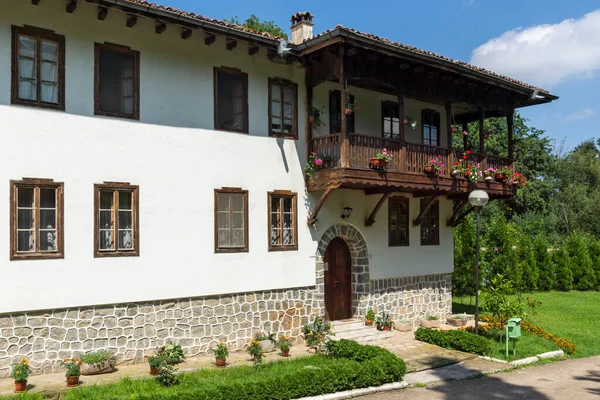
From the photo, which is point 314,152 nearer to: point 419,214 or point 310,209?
point 310,209

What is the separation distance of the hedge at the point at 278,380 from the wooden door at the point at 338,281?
3309mm

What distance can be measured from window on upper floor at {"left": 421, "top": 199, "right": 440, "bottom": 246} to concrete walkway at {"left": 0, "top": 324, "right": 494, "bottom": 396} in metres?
3.38

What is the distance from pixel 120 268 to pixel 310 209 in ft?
17.1

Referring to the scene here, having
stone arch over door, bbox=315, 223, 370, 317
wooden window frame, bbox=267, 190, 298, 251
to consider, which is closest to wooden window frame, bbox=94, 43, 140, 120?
wooden window frame, bbox=267, 190, 298, 251

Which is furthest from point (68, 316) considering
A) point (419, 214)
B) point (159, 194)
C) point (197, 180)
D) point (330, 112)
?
point (419, 214)

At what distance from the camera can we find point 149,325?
A: 38.5 ft

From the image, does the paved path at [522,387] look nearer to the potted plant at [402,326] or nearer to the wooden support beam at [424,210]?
the potted plant at [402,326]

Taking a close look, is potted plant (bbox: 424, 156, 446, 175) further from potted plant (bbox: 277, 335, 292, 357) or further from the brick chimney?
potted plant (bbox: 277, 335, 292, 357)

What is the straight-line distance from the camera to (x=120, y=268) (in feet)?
37.1

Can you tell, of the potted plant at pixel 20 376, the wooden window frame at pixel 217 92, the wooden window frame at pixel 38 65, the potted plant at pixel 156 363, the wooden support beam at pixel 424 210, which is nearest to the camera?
the potted plant at pixel 20 376

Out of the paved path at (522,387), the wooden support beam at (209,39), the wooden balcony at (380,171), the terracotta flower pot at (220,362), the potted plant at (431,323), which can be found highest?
the wooden support beam at (209,39)

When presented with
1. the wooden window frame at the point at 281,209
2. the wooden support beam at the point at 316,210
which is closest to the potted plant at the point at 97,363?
the wooden window frame at the point at 281,209

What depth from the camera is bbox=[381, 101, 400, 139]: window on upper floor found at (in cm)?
1681

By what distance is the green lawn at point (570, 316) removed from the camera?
50.2ft
